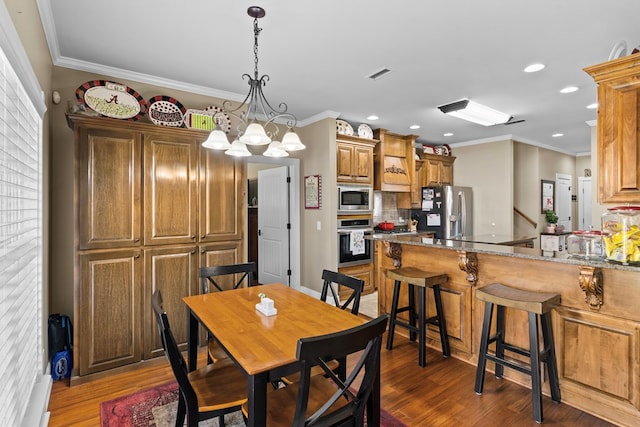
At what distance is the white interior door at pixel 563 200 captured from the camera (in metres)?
7.21

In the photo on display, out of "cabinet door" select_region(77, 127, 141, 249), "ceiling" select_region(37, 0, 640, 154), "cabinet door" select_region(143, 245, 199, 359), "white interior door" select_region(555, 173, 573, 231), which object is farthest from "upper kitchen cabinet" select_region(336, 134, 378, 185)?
"white interior door" select_region(555, 173, 573, 231)

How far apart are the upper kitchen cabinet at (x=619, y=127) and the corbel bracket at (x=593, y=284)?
49cm

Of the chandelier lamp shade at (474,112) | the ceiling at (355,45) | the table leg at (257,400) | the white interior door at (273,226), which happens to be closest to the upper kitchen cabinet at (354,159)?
the ceiling at (355,45)

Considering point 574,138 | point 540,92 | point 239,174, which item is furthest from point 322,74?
point 574,138

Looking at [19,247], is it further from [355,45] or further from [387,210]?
[387,210]

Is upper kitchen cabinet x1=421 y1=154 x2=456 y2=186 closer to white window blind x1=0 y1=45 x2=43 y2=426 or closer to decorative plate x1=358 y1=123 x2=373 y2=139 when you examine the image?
decorative plate x1=358 y1=123 x2=373 y2=139

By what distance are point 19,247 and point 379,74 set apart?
10.0ft

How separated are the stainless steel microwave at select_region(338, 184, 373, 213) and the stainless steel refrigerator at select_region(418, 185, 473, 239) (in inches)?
60.0

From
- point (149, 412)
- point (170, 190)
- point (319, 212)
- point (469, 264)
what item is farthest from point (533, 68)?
point (149, 412)

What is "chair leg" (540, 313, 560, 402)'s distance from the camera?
2275 mm

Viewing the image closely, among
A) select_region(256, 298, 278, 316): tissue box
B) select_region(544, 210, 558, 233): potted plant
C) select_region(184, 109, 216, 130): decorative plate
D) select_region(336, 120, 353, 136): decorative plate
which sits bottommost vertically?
select_region(256, 298, 278, 316): tissue box

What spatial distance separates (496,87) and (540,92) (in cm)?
60

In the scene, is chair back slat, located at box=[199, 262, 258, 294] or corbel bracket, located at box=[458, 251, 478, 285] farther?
corbel bracket, located at box=[458, 251, 478, 285]

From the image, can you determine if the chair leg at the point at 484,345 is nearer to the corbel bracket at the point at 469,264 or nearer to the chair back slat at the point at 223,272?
the corbel bracket at the point at 469,264
